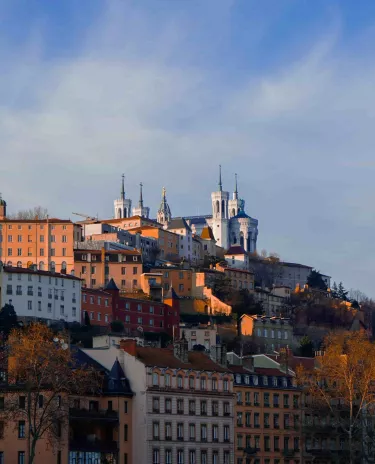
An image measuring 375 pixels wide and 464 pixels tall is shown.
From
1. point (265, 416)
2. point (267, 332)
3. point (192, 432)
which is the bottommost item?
point (192, 432)

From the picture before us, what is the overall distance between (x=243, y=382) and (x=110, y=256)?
8397cm

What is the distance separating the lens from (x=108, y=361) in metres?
102

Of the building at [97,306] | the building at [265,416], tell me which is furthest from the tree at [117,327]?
the building at [265,416]

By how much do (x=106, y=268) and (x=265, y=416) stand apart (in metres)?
82.1

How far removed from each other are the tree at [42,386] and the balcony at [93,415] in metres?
1.34

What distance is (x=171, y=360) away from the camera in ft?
343

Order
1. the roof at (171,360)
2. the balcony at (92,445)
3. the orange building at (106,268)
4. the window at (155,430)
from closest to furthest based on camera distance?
the balcony at (92,445)
the window at (155,430)
the roof at (171,360)
the orange building at (106,268)

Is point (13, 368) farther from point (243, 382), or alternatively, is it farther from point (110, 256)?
point (110, 256)

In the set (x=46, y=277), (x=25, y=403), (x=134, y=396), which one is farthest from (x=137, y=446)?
(x=46, y=277)

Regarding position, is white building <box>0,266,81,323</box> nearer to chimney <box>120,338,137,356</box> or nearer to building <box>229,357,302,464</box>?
building <box>229,357,302,464</box>

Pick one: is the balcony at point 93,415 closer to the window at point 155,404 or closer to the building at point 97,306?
the window at point 155,404

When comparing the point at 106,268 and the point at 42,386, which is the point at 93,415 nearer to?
the point at 42,386

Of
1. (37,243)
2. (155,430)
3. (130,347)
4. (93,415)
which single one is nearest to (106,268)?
(37,243)

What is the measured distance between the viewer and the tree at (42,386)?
9006 centimetres
